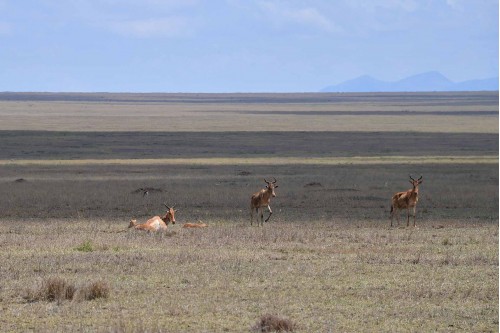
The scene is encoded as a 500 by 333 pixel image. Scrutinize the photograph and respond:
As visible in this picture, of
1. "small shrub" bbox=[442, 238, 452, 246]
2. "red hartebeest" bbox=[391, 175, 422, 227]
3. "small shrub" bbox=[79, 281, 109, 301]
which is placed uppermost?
"small shrub" bbox=[79, 281, 109, 301]

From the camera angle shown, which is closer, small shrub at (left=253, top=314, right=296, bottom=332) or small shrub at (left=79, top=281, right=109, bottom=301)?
small shrub at (left=253, top=314, right=296, bottom=332)

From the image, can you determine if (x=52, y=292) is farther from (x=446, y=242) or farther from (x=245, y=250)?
(x=446, y=242)

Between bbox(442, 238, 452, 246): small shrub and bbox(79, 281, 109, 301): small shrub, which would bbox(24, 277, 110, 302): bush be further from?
bbox(442, 238, 452, 246): small shrub

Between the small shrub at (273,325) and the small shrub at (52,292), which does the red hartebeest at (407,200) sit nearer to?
the small shrub at (52,292)

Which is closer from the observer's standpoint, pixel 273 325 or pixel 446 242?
pixel 273 325

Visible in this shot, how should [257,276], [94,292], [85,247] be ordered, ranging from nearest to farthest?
[94,292], [257,276], [85,247]

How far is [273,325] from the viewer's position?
11461 millimetres

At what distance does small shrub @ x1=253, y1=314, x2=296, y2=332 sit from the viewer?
1147 centimetres

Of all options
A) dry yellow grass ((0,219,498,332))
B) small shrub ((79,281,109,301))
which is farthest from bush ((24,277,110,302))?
dry yellow grass ((0,219,498,332))

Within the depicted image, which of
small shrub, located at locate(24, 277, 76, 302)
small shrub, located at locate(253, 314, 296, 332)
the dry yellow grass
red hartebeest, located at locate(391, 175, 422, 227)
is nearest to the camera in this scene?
small shrub, located at locate(253, 314, 296, 332)

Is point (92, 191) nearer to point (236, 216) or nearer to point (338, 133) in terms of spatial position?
point (236, 216)

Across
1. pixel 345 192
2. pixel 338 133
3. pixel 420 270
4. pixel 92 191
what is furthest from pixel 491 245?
pixel 338 133

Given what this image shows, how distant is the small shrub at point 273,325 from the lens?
37.6 feet

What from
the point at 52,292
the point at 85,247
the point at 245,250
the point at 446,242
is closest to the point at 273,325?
the point at 52,292
